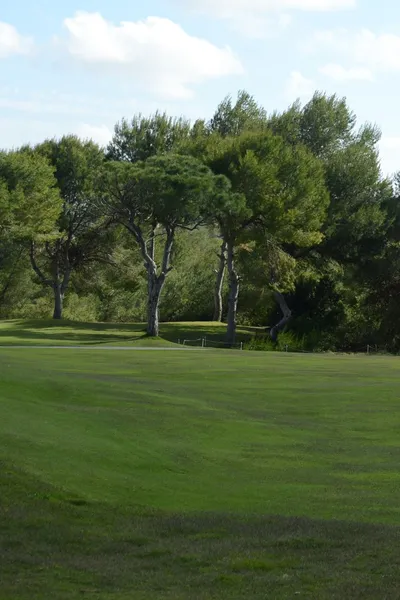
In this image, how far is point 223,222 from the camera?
2788 inches

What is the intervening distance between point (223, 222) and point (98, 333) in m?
12.3

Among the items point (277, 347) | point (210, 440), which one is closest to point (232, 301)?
point (277, 347)

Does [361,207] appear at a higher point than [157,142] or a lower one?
lower

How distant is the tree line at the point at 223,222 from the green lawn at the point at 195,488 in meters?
36.9

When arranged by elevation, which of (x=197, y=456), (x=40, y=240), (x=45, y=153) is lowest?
(x=197, y=456)

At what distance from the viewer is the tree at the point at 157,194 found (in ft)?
212

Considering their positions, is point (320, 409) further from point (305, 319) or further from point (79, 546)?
point (305, 319)

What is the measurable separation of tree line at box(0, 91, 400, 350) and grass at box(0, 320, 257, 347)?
225 cm

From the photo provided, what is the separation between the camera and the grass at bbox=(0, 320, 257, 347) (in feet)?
202

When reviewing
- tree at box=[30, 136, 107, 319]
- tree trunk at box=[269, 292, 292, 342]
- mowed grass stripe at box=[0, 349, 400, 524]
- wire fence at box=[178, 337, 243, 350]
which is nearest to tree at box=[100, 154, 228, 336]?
wire fence at box=[178, 337, 243, 350]

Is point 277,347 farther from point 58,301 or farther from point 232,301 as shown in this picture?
point 58,301

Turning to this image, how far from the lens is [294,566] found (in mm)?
9961

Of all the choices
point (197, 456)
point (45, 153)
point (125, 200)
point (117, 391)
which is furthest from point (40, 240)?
point (197, 456)

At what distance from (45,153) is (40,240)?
9.39m
